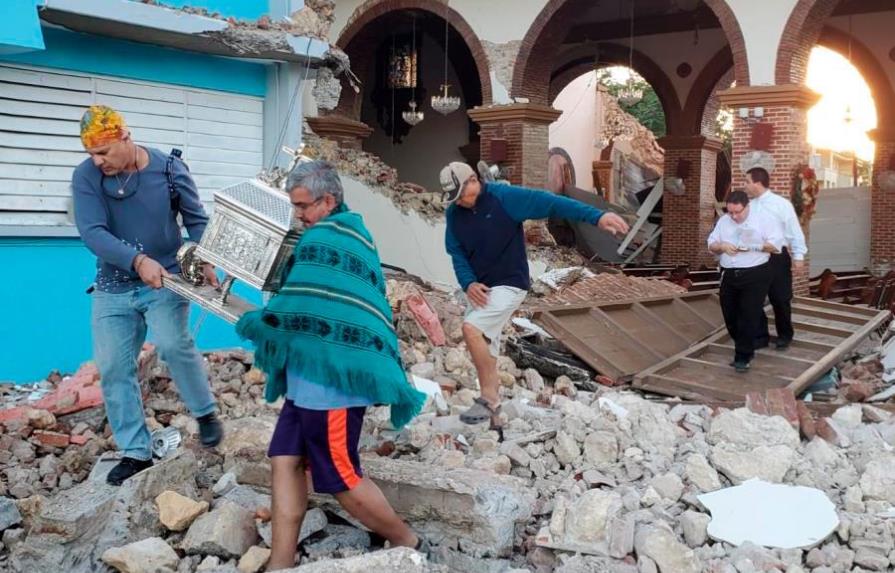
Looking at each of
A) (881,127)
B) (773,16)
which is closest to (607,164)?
(881,127)

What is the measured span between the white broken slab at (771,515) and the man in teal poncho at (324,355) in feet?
4.98

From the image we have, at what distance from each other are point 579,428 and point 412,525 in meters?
1.60

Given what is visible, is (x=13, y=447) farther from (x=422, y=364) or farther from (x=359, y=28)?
(x=359, y=28)

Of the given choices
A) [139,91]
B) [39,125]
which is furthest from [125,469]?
[139,91]

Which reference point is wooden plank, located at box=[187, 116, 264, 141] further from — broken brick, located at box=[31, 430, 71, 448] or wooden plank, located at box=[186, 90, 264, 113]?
broken brick, located at box=[31, 430, 71, 448]

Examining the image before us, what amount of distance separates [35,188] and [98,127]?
10.5 feet

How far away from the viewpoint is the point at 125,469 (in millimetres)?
4090

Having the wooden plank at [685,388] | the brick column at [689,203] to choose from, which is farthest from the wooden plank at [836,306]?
the brick column at [689,203]

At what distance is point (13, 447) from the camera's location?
4918 millimetres

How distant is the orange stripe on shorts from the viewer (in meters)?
3.26

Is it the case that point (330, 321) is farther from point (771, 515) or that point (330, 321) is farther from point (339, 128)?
point (339, 128)

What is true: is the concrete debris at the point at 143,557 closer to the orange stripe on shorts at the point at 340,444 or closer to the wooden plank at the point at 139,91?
the orange stripe on shorts at the point at 340,444

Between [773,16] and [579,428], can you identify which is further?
[773,16]

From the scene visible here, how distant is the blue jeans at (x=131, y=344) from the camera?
4059 millimetres
